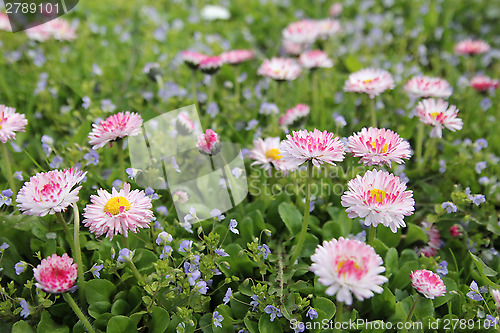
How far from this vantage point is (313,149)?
1.27 meters

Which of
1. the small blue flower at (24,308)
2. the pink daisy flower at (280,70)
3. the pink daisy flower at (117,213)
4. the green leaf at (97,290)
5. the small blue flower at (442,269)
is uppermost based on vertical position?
the pink daisy flower at (280,70)

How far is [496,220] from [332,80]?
4.26ft

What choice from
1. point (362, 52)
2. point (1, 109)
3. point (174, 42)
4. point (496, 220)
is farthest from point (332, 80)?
point (1, 109)

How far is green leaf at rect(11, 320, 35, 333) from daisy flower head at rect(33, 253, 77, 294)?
23 cm

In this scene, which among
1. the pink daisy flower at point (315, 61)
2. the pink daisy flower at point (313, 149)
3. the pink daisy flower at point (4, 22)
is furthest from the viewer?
the pink daisy flower at point (4, 22)

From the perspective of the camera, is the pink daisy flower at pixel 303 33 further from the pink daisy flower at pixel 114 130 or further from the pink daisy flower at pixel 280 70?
the pink daisy flower at pixel 114 130

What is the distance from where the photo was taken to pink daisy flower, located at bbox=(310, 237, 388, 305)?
40.3 inches

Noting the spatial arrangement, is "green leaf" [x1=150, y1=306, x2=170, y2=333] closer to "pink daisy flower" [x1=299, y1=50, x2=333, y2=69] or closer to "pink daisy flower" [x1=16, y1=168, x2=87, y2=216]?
"pink daisy flower" [x1=16, y1=168, x2=87, y2=216]

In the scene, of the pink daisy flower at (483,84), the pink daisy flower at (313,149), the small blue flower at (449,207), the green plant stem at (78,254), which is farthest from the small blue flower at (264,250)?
the pink daisy flower at (483,84)

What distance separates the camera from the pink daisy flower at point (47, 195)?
122cm

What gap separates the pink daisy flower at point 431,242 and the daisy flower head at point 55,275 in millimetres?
1237

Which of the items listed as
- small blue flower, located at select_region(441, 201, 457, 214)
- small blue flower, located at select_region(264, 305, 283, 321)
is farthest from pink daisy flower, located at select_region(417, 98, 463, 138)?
small blue flower, located at select_region(264, 305, 283, 321)

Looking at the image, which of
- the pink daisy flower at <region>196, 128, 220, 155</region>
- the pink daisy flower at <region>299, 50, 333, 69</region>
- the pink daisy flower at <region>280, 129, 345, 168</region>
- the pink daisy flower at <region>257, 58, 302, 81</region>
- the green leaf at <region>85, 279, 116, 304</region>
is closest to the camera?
the pink daisy flower at <region>280, 129, 345, 168</region>

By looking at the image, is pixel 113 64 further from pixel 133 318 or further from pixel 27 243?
pixel 133 318
